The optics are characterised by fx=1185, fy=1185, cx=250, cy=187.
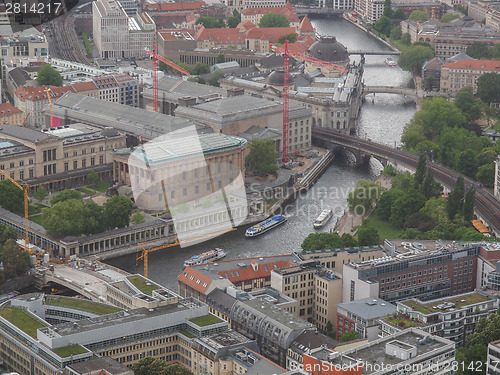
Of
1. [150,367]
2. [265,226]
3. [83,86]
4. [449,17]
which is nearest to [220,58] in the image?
[83,86]

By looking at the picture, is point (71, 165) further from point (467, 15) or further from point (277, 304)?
point (467, 15)

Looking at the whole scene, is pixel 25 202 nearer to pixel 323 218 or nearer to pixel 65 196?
pixel 65 196

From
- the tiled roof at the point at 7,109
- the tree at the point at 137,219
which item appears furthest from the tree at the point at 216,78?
the tree at the point at 137,219

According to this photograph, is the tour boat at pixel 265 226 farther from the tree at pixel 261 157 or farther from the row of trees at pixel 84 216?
the tree at pixel 261 157

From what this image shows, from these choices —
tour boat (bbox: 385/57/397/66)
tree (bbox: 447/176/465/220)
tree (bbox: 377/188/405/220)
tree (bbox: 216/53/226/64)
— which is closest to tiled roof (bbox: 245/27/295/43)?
tree (bbox: 216/53/226/64)

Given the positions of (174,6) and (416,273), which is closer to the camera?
(416,273)
